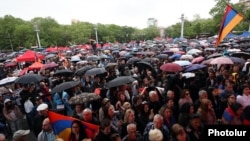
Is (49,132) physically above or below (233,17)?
below

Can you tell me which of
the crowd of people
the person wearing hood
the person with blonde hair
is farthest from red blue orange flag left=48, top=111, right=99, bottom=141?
the person wearing hood

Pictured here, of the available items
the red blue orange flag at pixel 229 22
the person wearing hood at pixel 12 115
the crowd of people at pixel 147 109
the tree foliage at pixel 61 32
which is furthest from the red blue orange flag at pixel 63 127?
the tree foliage at pixel 61 32

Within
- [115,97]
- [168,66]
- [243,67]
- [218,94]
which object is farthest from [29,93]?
[243,67]

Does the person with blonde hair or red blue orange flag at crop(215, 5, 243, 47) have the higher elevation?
red blue orange flag at crop(215, 5, 243, 47)

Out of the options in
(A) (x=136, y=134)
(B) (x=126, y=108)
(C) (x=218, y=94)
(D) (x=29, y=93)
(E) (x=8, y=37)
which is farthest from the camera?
(E) (x=8, y=37)

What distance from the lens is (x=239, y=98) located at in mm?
6441

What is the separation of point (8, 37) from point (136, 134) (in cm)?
6165

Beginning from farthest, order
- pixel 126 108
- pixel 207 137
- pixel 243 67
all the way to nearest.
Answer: pixel 243 67 < pixel 126 108 < pixel 207 137

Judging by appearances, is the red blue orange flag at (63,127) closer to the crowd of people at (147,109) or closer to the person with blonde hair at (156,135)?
the crowd of people at (147,109)

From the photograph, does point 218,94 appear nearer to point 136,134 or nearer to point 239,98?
point 239,98

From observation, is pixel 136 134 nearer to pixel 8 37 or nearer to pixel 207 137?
pixel 207 137

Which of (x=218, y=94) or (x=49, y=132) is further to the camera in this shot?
(x=218, y=94)

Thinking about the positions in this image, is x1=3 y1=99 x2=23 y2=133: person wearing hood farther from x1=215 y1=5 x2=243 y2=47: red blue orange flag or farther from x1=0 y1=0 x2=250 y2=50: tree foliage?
x1=0 y1=0 x2=250 y2=50: tree foliage

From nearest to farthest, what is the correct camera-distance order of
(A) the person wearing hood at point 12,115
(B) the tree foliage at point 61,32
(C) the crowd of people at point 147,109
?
(C) the crowd of people at point 147,109 < (A) the person wearing hood at point 12,115 < (B) the tree foliage at point 61,32
